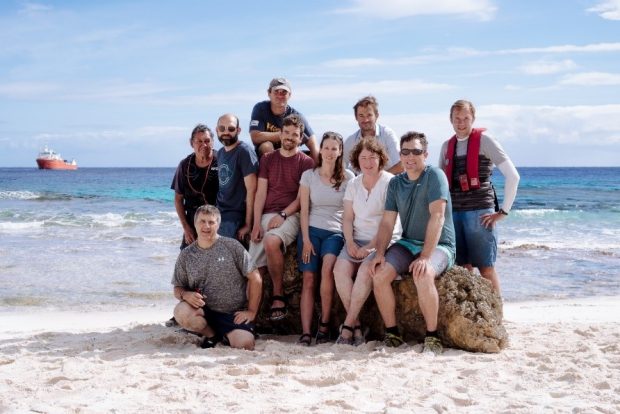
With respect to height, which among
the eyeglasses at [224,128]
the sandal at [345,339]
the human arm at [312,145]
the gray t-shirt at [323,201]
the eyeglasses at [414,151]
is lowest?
→ the sandal at [345,339]

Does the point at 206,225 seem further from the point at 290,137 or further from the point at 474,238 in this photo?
the point at 474,238

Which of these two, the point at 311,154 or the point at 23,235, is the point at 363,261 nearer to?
the point at 311,154

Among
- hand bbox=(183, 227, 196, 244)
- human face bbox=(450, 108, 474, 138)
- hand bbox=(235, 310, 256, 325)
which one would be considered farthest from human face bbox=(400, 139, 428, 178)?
hand bbox=(183, 227, 196, 244)

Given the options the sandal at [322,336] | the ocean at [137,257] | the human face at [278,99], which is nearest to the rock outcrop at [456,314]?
the sandal at [322,336]

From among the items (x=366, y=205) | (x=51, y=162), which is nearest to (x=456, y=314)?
(x=366, y=205)

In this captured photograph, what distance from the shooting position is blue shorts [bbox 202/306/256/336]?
17.7ft

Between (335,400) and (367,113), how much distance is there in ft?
9.37

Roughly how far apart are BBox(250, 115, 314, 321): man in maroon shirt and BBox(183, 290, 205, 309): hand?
734mm

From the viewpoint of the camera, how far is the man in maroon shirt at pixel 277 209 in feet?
18.8

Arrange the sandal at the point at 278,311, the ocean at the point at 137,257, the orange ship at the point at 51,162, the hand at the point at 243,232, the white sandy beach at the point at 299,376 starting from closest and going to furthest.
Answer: the white sandy beach at the point at 299,376 < the sandal at the point at 278,311 < the hand at the point at 243,232 < the ocean at the point at 137,257 < the orange ship at the point at 51,162

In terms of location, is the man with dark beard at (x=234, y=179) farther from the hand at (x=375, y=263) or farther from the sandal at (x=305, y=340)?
the hand at (x=375, y=263)

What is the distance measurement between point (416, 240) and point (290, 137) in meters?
1.39

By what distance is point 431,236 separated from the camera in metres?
5.05

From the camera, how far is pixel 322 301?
18.3 feet
